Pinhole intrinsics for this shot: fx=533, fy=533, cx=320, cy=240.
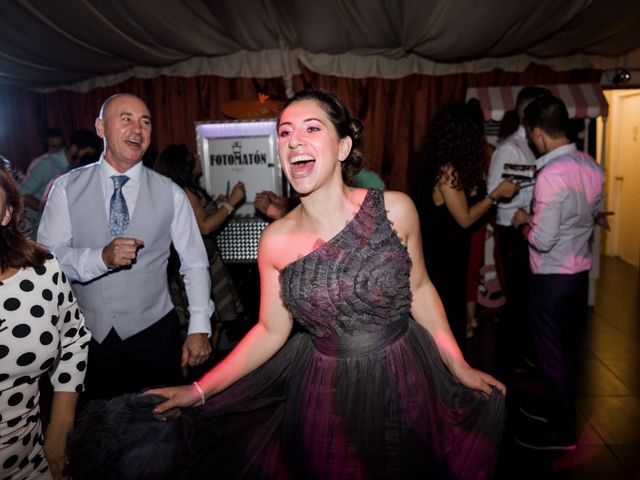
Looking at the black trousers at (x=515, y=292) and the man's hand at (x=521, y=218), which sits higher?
the man's hand at (x=521, y=218)

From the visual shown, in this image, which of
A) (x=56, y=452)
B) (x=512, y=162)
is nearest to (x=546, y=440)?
(x=512, y=162)

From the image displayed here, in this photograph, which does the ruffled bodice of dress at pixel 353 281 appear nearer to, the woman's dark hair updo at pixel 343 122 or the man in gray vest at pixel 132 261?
the woman's dark hair updo at pixel 343 122

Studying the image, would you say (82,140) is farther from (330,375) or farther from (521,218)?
(330,375)

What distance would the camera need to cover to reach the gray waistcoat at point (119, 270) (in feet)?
7.52

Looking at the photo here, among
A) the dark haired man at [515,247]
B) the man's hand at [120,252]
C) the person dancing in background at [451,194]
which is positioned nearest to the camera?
the man's hand at [120,252]

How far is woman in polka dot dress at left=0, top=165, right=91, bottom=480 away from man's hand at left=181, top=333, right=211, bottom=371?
25.5 inches

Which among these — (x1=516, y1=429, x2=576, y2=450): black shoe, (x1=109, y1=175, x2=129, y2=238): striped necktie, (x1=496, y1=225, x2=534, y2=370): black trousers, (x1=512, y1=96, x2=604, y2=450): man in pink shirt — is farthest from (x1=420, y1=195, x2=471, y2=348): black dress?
(x1=109, y1=175, x2=129, y2=238): striped necktie

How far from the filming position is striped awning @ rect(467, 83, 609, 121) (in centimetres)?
524

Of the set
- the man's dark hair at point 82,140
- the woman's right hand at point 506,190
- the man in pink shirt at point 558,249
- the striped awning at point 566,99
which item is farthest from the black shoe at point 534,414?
the man's dark hair at point 82,140

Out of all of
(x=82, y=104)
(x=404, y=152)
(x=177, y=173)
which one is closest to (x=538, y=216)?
(x=177, y=173)

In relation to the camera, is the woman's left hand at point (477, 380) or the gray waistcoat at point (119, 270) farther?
the gray waistcoat at point (119, 270)

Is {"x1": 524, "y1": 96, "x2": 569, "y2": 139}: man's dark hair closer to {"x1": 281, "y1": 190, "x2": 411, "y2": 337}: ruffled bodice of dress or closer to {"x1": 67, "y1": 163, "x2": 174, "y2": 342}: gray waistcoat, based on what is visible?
{"x1": 281, "y1": 190, "x2": 411, "y2": 337}: ruffled bodice of dress

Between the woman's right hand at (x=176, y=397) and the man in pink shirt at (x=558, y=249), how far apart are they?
1941 mm

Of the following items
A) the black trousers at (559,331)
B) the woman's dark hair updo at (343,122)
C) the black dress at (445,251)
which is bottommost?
the black trousers at (559,331)
